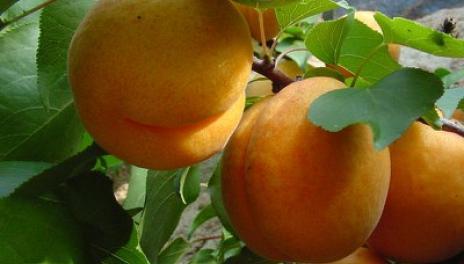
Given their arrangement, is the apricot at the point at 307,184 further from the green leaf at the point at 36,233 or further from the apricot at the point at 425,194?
the green leaf at the point at 36,233

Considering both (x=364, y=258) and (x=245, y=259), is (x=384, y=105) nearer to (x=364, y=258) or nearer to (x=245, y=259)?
(x=364, y=258)

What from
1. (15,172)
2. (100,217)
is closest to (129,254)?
(100,217)

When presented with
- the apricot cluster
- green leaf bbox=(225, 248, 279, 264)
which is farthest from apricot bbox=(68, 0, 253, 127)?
green leaf bbox=(225, 248, 279, 264)

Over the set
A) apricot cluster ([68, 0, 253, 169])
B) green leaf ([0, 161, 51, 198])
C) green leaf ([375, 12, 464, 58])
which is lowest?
green leaf ([0, 161, 51, 198])

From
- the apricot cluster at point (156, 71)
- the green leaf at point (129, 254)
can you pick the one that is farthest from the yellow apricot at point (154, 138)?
the green leaf at point (129, 254)

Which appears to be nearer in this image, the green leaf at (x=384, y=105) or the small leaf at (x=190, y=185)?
the green leaf at (x=384, y=105)

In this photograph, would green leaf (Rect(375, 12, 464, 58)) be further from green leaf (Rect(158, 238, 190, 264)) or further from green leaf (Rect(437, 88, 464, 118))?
green leaf (Rect(158, 238, 190, 264))
